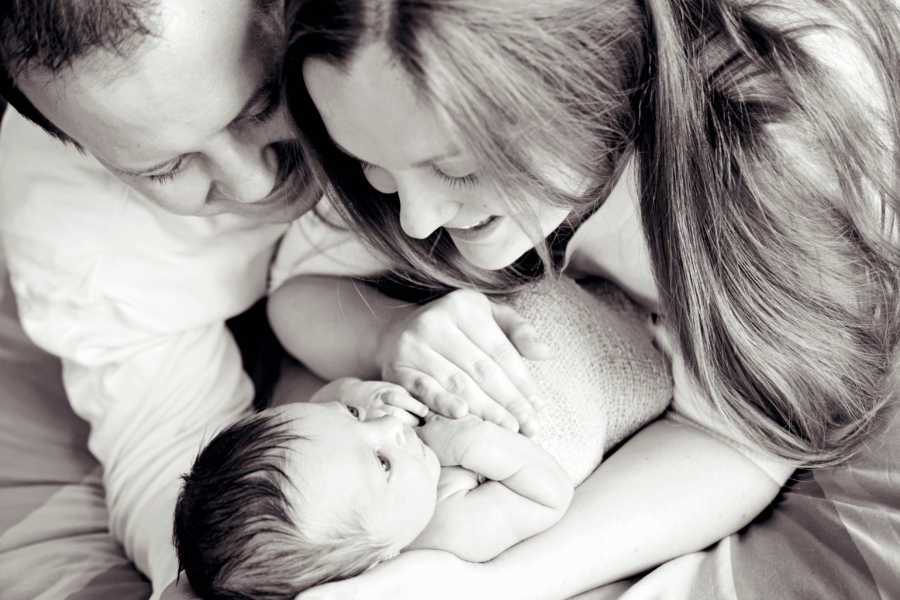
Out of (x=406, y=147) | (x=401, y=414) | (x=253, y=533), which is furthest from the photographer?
(x=401, y=414)

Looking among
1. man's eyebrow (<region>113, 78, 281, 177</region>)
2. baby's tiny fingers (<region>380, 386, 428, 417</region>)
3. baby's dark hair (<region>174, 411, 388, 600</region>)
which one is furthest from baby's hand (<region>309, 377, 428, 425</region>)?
man's eyebrow (<region>113, 78, 281, 177</region>)

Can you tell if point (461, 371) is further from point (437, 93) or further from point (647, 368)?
point (437, 93)

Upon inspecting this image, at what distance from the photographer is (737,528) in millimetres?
1108

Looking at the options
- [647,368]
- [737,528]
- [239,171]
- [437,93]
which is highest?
[437,93]

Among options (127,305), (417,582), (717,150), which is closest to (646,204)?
(717,150)

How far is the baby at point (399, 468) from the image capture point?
91cm

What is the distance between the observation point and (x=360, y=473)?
948mm

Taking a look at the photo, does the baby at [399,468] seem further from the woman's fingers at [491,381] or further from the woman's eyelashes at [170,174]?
the woman's eyelashes at [170,174]

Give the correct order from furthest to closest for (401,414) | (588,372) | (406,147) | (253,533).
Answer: (588,372) < (401,414) < (253,533) < (406,147)

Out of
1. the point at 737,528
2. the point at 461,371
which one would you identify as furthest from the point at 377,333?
the point at 737,528

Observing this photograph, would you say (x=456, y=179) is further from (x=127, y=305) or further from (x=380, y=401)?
(x=127, y=305)

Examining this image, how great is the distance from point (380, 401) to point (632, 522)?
321 mm

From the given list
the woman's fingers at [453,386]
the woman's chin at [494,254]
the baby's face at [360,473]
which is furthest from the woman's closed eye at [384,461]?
the woman's chin at [494,254]

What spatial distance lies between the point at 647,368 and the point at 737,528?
217 millimetres
